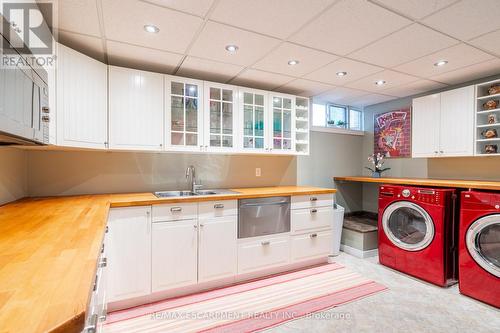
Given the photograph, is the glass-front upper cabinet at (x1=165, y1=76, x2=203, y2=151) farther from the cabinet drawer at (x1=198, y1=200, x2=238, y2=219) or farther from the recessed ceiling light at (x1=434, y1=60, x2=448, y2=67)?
the recessed ceiling light at (x1=434, y1=60, x2=448, y2=67)

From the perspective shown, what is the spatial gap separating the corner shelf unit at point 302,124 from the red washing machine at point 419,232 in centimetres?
110

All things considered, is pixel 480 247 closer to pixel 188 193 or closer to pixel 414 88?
pixel 414 88

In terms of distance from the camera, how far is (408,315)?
2088 millimetres

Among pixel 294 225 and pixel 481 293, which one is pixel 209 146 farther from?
pixel 481 293

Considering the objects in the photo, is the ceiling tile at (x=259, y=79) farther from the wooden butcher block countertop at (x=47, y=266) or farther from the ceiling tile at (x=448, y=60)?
the wooden butcher block countertop at (x=47, y=266)

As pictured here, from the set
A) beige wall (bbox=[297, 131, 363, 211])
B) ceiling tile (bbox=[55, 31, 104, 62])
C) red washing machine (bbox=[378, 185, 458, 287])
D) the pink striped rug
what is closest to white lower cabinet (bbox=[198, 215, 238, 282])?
the pink striped rug

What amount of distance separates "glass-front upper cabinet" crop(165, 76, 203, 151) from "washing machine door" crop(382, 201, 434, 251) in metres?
2.36

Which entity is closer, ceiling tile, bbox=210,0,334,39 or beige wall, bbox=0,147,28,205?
ceiling tile, bbox=210,0,334,39

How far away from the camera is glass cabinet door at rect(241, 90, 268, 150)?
2982 mm

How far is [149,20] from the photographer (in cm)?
174

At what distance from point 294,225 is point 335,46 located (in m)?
1.86

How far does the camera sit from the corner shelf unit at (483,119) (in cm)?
268

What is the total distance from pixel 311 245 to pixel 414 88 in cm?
243

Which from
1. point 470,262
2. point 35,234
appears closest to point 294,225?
point 470,262
